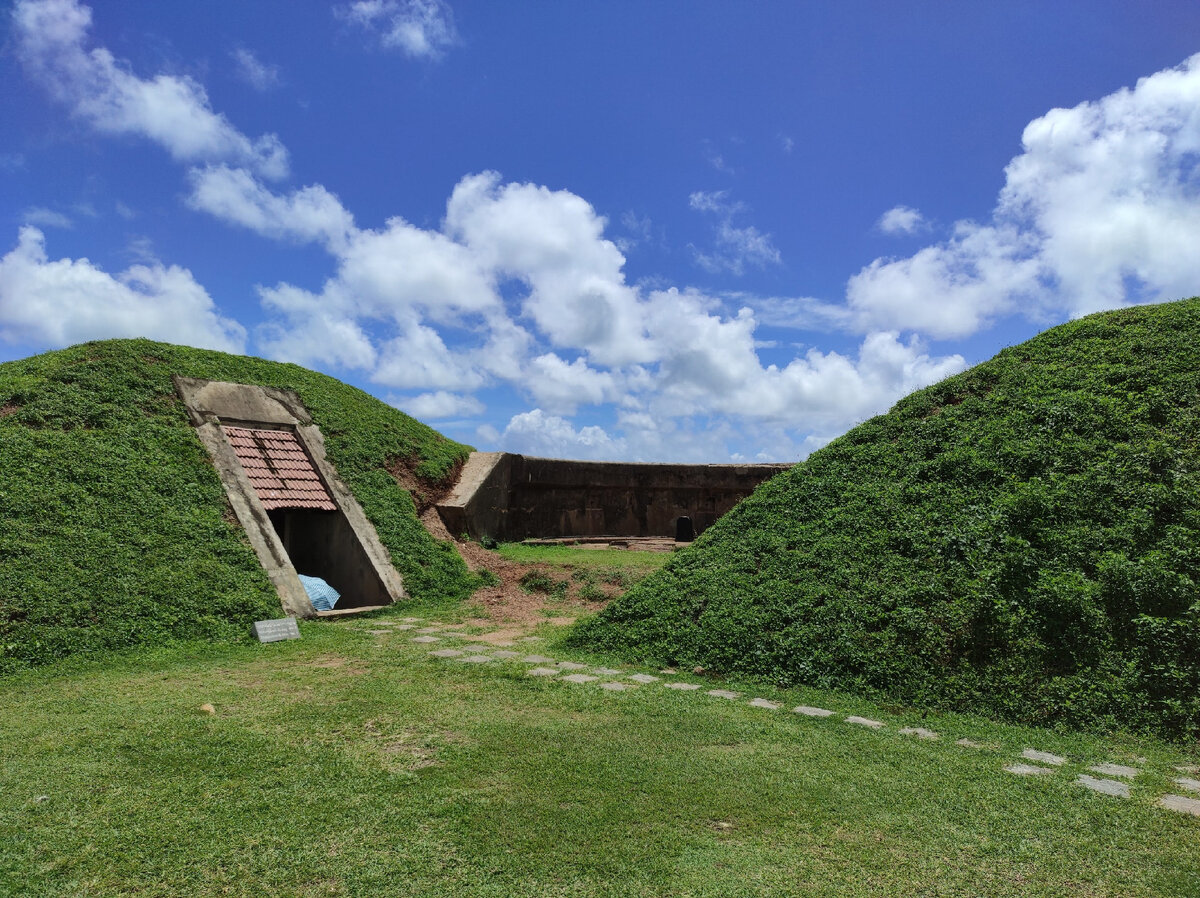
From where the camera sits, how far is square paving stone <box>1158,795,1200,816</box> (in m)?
3.73

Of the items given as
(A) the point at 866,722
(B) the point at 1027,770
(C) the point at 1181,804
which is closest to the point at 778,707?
(A) the point at 866,722

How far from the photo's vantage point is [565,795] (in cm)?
373

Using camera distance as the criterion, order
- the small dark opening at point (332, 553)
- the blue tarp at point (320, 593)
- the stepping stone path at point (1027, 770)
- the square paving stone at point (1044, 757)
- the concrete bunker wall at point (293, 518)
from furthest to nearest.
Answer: the small dark opening at point (332, 553)
the blue tarp at point (320, 593)
the concrete bunker wall at point (293, 518)
the square paving stone at point (1044, 757)
the stepping stone path at point (1027, 770)

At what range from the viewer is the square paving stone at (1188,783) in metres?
4.04

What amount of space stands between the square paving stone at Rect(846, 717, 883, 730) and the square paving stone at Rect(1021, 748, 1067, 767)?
2.85ft

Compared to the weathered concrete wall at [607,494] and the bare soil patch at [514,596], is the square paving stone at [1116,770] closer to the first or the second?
the bare soil patch at [514,596]

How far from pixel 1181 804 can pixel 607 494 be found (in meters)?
12.9

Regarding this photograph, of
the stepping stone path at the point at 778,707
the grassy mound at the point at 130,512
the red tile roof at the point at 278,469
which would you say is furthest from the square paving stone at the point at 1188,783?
the red tile roof at the point at 278,469

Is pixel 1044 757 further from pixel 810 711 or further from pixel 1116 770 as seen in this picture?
pixel 810 711

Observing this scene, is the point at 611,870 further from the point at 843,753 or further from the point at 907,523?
the point at 907,523

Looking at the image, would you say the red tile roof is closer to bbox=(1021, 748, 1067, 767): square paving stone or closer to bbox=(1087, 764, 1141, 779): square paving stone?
bbox=(1021, 748, 1067, 767): square paving stone

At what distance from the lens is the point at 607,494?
53.6 ft

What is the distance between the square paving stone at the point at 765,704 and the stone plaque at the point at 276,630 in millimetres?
4884

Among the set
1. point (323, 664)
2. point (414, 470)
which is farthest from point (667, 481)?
point (323, 664)
